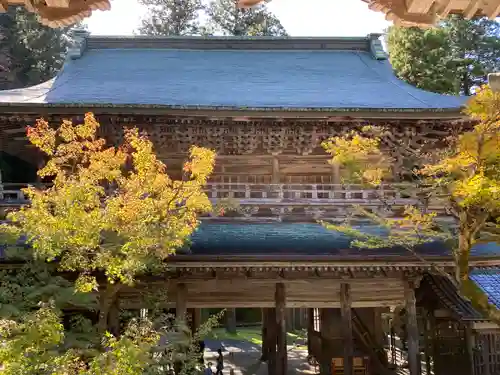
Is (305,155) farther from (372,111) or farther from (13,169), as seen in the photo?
(13,169)

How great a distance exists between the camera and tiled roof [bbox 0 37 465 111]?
12.3 m

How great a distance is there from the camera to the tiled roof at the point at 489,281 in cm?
1094

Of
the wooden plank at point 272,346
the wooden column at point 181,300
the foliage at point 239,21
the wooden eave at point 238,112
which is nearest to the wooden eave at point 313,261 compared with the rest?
the wooden column at point 181,300

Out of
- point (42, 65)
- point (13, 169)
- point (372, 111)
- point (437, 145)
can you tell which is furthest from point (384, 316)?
point (42, 65)

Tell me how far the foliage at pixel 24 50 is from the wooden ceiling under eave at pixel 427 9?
28.1m

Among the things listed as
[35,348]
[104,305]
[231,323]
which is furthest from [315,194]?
[231,323]

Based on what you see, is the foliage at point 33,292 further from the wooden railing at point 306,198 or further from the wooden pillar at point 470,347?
the wooden pillar at point 470,347

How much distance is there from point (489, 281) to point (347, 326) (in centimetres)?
392

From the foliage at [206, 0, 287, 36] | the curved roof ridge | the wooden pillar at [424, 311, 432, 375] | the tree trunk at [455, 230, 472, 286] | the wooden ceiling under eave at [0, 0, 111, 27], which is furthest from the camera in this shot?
the foliage at [206, 0, 287, 36]

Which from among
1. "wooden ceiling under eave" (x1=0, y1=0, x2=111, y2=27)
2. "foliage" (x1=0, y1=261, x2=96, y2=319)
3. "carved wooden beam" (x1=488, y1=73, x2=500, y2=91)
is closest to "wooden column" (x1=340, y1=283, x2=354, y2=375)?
"carved wooden beam" (x1=488, y1=73, x2=500, y2=91)

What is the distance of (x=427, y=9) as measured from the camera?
11.9ft

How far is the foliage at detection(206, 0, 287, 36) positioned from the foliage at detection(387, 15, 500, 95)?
31.9ft

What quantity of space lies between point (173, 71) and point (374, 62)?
7804 mm

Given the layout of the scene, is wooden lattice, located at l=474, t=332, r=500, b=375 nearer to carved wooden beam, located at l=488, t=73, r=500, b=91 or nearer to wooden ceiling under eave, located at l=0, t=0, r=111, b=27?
carved wooden beam, located at l=488, t=73, r=500, b=91
